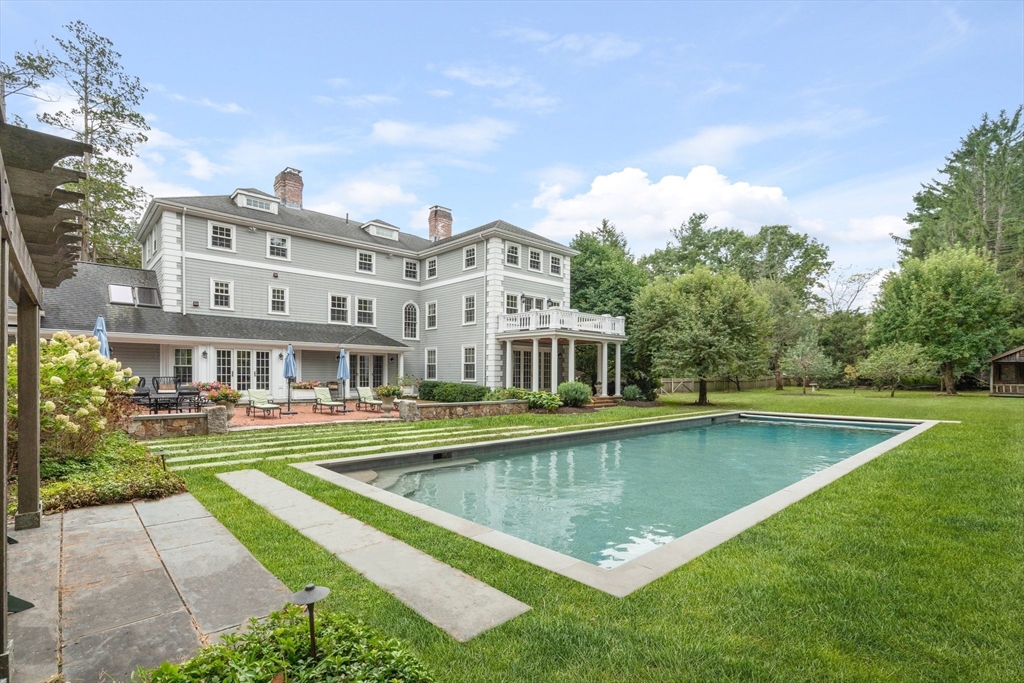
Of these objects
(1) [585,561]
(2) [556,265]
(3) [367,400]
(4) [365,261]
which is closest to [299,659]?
(1) [585,561]

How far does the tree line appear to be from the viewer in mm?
21281

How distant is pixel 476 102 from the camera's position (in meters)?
17.0

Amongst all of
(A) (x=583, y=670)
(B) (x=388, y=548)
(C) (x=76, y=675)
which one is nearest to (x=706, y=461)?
(B) (x=388, y=548)

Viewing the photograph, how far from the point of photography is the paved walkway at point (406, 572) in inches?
119

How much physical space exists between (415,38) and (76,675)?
14412mm

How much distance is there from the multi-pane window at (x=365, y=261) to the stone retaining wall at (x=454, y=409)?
9870 mm

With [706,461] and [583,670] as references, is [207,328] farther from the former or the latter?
[583,670]

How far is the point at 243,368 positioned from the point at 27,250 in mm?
16931

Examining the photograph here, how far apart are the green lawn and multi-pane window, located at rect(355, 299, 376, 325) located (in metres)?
18.3

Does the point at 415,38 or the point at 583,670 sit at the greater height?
the point at 415,38

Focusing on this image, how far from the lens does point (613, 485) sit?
8523 millimetres

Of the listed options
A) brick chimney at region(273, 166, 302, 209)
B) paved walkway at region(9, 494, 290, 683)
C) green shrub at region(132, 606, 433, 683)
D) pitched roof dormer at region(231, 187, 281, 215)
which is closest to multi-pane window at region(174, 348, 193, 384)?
pitched roof dormer at region(231, 187, 281, 215)

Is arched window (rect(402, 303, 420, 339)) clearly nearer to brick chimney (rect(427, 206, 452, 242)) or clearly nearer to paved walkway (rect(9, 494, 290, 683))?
brick chimney (rect(427, 206, 452, 242))

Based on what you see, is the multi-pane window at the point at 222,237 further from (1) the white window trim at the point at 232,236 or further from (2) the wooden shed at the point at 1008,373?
(2) the wooden shed at the point at 1008,373
